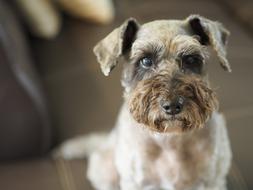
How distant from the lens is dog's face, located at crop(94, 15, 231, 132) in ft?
3.50

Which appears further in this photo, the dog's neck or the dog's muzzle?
the dog's neck

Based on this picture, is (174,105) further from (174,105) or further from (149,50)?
(149,50)

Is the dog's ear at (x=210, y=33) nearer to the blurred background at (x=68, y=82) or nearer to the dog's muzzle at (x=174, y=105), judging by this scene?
the dog's muzzle at (x=174, y=105)

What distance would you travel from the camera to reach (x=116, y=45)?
115 centimetres

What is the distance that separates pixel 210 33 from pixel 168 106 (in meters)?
0.18

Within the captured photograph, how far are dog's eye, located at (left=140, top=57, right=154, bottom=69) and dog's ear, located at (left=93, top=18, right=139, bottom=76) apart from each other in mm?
47

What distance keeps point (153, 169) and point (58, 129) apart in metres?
0.48

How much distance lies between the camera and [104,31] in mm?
1995

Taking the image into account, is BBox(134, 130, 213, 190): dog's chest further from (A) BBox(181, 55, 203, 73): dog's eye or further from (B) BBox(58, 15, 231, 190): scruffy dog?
(A) BBox(181, 55, 203, 73): dog's eye

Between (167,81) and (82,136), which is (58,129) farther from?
(167,81)

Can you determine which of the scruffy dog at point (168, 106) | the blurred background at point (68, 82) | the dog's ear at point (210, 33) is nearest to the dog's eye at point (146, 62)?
the scruffy dog at point (168, 106)

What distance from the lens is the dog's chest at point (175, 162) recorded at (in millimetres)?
1222

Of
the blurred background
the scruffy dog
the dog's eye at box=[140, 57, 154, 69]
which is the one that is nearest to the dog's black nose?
the scruffy dog

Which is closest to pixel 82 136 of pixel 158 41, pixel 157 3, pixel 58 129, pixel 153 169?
pixel 58 129
